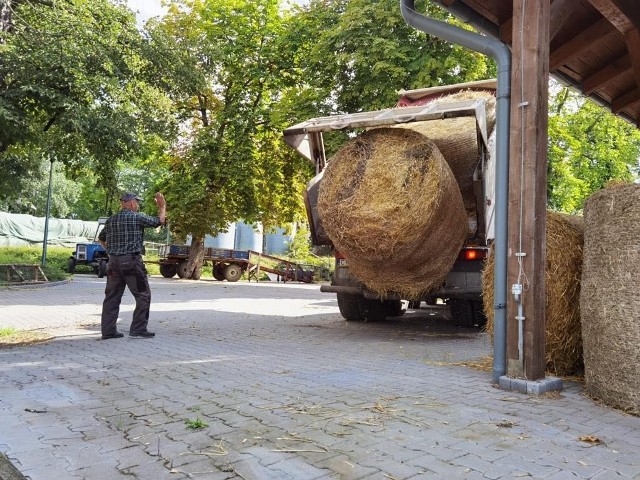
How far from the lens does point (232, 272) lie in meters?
28.3

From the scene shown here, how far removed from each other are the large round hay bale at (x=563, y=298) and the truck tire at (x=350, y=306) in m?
4.53

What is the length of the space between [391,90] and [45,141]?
9.27 meters

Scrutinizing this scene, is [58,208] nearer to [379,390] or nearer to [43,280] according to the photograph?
→ [43,280]

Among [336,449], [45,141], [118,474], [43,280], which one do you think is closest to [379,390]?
[336,449]

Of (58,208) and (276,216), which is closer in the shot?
(276,216)

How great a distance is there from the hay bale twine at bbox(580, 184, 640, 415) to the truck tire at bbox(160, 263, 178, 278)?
25187 mm

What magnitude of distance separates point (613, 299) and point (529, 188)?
3.57 feet

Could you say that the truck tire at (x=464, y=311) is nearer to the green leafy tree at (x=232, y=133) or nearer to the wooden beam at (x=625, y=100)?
the wooden beam at (x=625, y=100)

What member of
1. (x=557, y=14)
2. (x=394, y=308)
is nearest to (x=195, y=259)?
(x=394, y=308)

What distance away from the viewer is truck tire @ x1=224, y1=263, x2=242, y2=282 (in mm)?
28203

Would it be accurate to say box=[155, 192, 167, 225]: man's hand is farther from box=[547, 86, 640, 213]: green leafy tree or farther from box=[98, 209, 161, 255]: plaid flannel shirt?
box=[547, 86, 640, 213]: green leafy tree

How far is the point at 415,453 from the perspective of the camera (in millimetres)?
3068

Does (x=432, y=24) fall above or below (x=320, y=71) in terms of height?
below

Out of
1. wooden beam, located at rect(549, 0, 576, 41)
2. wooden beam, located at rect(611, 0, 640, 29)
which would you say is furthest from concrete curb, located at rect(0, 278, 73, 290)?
wooden beam, located at rect(611, 0, 640, 29)
